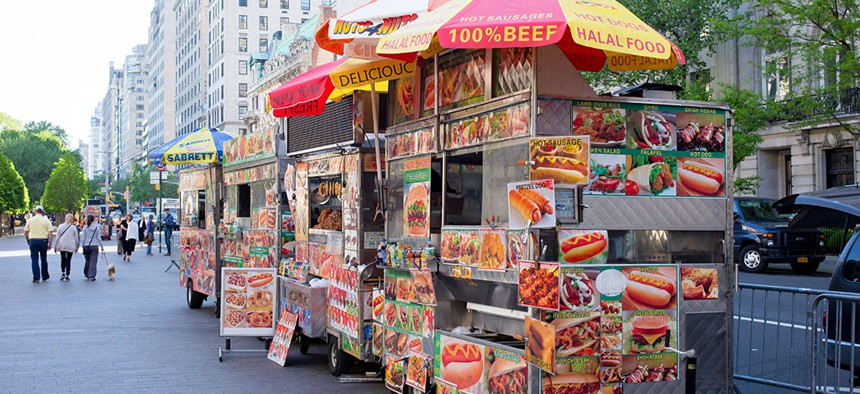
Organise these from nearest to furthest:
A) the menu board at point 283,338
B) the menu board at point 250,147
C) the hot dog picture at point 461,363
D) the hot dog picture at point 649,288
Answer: the hot dog picture at point 649,288
the hot dog picture at point 461,363
the menu board at point 283,338
the menu board at point 250,147

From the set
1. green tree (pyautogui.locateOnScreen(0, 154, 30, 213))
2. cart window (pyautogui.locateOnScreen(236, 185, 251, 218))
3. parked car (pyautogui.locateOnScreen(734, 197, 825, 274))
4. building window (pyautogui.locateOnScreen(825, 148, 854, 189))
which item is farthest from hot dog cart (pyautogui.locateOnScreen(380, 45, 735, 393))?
green tree (pyautogui.locateOnScreen(0, 154, 30, 213))

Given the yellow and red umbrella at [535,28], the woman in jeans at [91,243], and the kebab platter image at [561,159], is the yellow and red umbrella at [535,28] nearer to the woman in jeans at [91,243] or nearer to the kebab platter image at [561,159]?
the kebab platter image at [561,159]

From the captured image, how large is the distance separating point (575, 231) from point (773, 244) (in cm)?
1902

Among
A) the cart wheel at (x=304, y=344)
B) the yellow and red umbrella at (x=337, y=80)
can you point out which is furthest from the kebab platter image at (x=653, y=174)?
the cart wheel at (x=304, y=344)

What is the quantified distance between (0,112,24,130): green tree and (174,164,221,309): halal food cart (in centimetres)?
10891

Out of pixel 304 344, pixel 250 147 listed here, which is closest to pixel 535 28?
pixel 304 344

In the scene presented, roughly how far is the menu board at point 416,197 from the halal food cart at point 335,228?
26.6 inches

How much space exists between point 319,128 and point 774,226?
657 inches

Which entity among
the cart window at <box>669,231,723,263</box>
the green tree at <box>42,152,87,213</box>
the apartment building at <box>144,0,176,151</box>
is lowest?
the cart window at <box>669,231,723,263</box>

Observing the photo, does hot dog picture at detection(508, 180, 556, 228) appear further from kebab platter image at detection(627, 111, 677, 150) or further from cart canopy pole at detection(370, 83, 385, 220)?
cart canopy pole at detection(370, 83, 385, 220)

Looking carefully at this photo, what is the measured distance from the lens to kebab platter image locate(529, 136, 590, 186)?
6.07m

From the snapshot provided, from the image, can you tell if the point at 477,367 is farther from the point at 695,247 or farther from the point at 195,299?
the point at 195,299

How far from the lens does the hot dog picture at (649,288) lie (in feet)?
21.0

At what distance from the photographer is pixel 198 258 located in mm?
16375
